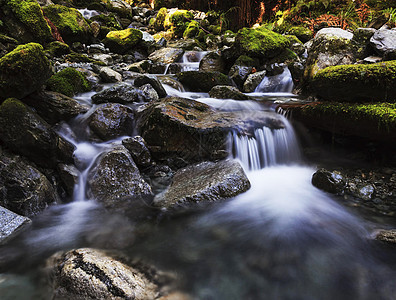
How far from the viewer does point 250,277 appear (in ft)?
7.61

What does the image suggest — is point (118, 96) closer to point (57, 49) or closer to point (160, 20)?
point (57, 49)

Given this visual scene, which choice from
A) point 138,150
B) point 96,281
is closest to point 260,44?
point 138,150

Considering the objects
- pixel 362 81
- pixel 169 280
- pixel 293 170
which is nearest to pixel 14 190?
pixel 169 280

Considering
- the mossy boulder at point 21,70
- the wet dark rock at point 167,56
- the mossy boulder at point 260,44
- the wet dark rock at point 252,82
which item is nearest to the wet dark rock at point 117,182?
the mossy boulder at point 21,70

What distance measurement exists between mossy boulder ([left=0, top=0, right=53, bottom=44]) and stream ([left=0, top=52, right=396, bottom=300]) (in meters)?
8.35

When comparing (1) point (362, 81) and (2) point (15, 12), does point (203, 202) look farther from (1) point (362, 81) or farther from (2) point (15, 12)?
(2) point (15, 12)

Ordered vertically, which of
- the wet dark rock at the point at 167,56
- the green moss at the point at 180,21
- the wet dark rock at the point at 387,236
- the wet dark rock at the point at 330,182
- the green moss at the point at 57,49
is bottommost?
the wet dark rock at the point at 387,236

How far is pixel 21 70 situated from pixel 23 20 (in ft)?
26.7

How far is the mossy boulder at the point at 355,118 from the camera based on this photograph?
12.6 feet

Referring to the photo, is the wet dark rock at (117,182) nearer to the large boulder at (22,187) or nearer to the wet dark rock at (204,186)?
the wet dark rock at (204,186)

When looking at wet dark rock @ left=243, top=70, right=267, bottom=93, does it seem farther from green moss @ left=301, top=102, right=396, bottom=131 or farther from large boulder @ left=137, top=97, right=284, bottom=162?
large boulder @ left=137, top=97, right=284, bottom=162

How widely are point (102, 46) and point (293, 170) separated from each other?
13.2 meters

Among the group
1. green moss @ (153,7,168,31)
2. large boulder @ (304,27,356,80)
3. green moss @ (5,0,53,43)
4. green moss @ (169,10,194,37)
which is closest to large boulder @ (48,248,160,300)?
large boulder @ (304,27,356,80)

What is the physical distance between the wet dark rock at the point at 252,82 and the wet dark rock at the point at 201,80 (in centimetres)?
82
